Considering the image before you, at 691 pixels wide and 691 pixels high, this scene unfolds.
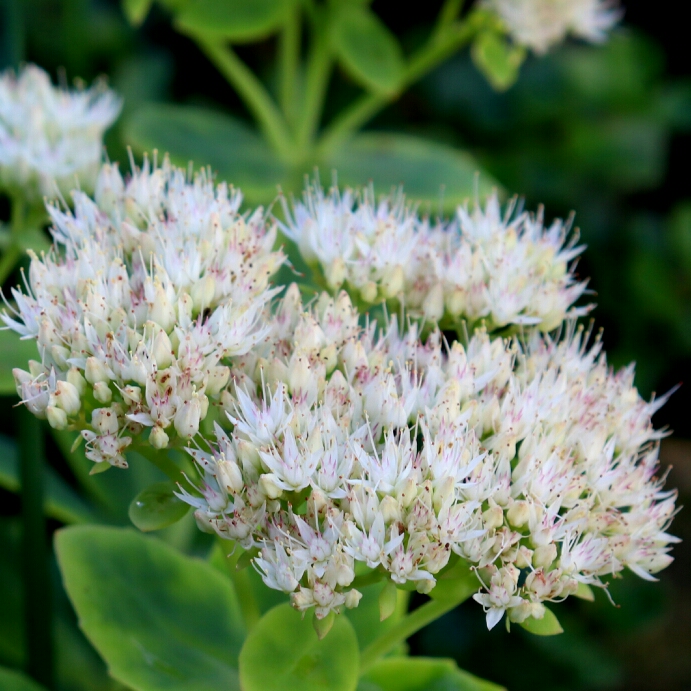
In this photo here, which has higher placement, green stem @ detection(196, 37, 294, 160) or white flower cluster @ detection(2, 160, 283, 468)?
green stem @ detection(196, 37, 294, 160)

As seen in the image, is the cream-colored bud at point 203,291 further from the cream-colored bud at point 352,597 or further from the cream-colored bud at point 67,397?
the cream-colored bud at point 352,597

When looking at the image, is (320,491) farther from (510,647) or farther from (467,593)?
(510,647)

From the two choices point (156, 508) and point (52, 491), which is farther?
point (52, 491)

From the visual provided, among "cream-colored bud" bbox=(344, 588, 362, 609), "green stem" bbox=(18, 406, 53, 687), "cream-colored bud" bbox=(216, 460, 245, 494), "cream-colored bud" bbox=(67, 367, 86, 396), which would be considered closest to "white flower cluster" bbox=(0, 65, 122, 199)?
"green stem" bbox=(18, 406, 53, 687)

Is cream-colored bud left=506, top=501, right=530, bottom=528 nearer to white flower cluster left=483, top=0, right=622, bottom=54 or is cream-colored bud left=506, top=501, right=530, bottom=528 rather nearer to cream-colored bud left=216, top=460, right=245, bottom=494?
cream-colored bud left=216, top=460, right=245, bottom=494

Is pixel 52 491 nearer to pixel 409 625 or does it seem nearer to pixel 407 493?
pixel 409 625

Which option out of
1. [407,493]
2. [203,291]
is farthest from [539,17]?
[407,493]

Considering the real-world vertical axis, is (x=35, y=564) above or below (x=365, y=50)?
below
